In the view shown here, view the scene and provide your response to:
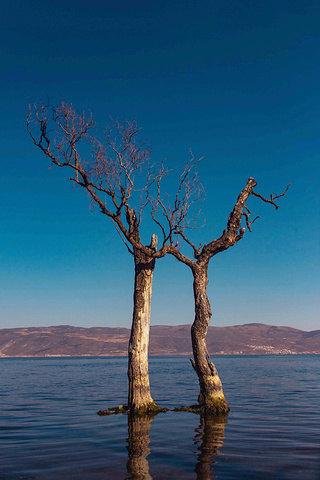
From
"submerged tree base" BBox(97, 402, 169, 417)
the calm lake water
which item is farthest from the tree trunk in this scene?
"submerged tree base" BBox(97, 402, 169, 417)

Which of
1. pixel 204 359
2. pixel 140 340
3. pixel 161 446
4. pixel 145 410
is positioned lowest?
pixel 161 446

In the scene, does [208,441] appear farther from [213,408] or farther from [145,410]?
[145,410]

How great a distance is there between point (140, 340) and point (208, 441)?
4.90 m

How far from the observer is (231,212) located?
16.2 metres

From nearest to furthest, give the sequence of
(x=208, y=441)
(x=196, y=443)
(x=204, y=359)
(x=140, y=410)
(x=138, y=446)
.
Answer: (x=138, y=446), (x=196, y=443), (x=208, y=441), (x=140, y=410), (x=204, y=359)

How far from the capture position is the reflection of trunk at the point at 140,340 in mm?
14984

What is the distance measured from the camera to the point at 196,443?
10984 mm

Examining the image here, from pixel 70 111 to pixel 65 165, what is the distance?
7.73ft

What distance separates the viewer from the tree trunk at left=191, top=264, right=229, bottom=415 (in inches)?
595

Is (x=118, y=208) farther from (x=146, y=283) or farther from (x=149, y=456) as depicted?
(x=149, y=456)

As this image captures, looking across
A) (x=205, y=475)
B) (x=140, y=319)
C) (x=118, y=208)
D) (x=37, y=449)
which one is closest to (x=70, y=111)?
(x=118, y=208)

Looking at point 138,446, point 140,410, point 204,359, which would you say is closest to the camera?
point 138,446

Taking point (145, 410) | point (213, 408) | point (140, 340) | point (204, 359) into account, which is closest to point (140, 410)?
point (145, 410)

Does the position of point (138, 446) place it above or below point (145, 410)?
below
